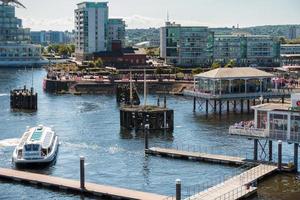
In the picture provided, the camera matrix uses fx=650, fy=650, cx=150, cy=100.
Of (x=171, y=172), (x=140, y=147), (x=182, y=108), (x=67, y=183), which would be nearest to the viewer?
(x=67, y=183)

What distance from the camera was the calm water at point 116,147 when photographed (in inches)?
2125

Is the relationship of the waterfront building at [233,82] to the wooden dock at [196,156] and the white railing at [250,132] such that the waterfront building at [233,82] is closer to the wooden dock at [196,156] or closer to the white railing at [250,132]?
the wooden dock at [196,156]

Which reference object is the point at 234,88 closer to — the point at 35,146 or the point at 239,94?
the point at 239,94

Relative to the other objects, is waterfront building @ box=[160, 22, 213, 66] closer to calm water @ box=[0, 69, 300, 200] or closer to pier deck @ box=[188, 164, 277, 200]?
calm water @ box=[0, 69, 300, 200]

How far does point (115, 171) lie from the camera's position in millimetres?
59375

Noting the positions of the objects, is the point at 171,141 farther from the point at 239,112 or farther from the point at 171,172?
the point at 239,112

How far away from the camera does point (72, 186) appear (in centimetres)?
5181

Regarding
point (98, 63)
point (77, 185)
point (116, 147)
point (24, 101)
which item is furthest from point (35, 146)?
point (98, 63)

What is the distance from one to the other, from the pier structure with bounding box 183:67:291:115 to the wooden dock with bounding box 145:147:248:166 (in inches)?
1328

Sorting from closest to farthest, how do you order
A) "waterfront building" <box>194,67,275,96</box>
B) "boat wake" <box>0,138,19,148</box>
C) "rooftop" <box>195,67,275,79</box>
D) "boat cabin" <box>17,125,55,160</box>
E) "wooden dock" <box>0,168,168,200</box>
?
"wooden dock" <box>0,168,168,200</box> < "boat cabin" <box>17,125,55,160</box> < "boat wake" <box>0,138,19,148</box> < "rooftop" <box>195,67,275,79</box> < "waterfront building" <box>194,67,275,96</box>

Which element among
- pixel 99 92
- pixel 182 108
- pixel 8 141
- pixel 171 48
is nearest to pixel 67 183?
pixel 8 141

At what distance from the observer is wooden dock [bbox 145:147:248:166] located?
6111 centimetres

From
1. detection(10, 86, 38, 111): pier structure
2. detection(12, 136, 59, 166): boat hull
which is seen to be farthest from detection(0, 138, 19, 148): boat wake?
detection(10, 86, 38, 111): pier structure

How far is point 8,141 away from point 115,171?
20228mm
